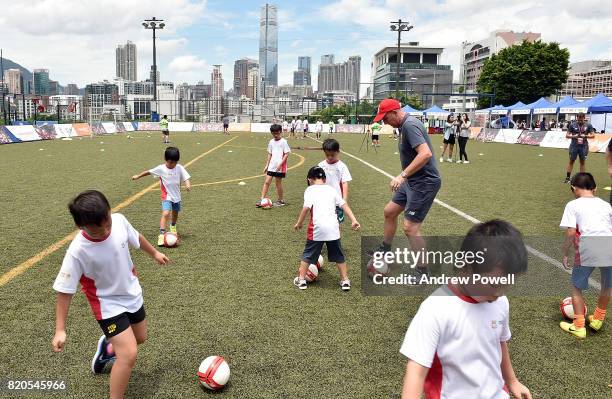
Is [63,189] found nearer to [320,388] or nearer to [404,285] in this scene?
[404,285]

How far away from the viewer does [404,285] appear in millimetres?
5461

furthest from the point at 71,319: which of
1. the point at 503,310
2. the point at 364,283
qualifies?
the point at 503,310

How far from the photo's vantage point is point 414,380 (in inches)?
76.3

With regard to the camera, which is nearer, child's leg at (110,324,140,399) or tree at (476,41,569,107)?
child's leg at (110,324,140,399)

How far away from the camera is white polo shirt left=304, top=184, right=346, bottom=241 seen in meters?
5.01

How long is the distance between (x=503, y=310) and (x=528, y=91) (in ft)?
223

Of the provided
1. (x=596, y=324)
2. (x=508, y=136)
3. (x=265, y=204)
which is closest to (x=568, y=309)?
(x=596, y=324)

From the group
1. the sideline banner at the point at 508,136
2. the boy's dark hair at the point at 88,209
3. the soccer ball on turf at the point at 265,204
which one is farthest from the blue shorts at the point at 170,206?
the sideline banner at the point at 508,136

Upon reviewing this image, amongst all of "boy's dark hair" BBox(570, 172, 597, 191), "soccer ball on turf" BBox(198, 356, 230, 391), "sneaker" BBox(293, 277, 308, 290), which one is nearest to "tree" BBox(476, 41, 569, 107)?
"boy's dark hair" BBox(570, 172, 597, 191)

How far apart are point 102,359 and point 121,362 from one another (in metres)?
0.69

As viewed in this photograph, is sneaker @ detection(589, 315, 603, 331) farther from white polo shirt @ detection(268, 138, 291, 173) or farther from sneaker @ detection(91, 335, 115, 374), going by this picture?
white polo shirt @ detection(268, 138, 291, 173)

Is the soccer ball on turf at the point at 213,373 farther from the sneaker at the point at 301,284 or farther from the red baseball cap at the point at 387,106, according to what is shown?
the red baseball cap at the point at 387,106

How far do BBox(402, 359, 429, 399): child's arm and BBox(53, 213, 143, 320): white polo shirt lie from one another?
2.00 m

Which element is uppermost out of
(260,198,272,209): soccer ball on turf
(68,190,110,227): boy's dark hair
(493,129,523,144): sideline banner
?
(493,129,523,144): sideline banner
